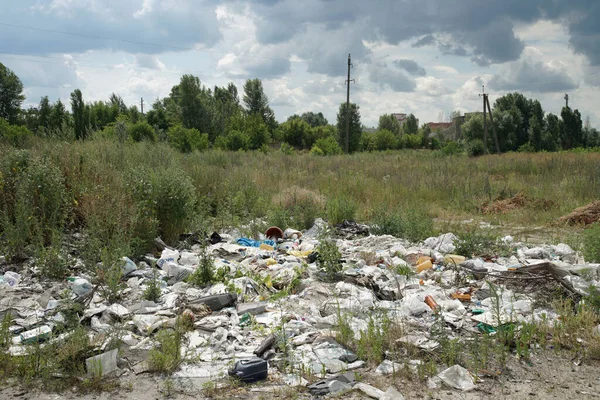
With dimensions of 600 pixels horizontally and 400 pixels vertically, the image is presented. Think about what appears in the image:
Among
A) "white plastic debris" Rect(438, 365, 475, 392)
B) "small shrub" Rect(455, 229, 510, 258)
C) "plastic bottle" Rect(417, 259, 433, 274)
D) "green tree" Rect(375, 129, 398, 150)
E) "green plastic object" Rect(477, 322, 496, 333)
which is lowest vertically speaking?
"white plastic debris" Rect(438, 365, 475, 392)

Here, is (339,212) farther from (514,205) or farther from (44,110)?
(44,110)

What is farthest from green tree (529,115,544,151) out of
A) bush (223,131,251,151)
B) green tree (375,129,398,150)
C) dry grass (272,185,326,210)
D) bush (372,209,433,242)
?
bush (372,209,433,242)

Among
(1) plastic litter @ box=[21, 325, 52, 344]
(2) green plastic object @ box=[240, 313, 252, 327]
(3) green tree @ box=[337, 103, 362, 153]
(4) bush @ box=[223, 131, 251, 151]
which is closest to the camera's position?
(1) plastic litter @ box=[21, 325, 52, 344]

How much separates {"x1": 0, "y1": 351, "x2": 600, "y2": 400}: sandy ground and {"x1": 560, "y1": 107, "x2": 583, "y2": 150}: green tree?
52.3 m

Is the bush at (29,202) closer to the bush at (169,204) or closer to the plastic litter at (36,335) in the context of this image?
the bush at (169,204)

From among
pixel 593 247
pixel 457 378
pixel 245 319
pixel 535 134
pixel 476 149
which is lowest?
pixel 457 378

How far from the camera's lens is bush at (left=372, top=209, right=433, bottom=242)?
7815mm

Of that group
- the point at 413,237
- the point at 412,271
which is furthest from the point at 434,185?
the point at 412,271

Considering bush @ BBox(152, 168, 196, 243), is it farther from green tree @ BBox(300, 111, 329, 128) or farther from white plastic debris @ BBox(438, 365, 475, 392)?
green tree @ BBox(300, 111, 329, 128)

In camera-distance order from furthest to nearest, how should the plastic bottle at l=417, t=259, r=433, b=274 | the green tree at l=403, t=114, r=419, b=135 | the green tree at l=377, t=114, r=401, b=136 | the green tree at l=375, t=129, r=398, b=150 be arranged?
1. the green tree at l=403, t=114, r=419, b=135
2. the green tree at l=377, t=114, r=401, b=136
3. the green tree at l=375, t=129, r=398, b=150
4. the plastic bottle at l=417, t=259, r=433, b=274

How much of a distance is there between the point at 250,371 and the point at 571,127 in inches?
2126

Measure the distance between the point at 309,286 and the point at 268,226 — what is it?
132 inches

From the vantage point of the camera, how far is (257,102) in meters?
59.5

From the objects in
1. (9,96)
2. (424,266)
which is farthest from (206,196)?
(9,96)
